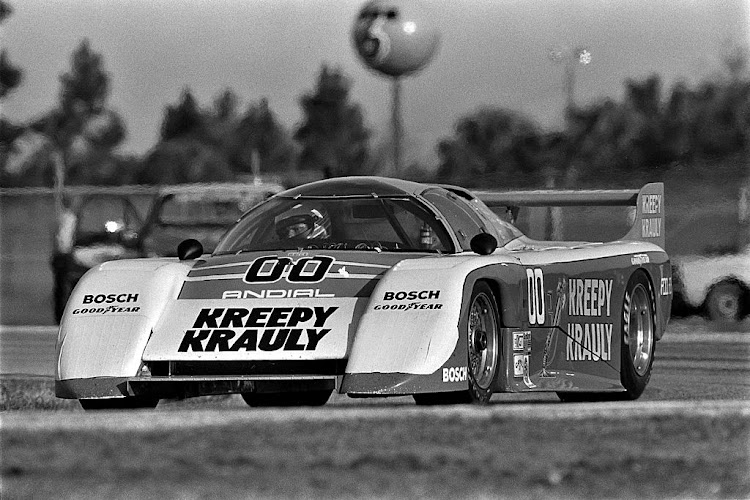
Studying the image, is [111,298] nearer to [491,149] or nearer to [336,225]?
[336,225]

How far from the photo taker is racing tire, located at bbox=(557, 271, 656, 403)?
11422 mm

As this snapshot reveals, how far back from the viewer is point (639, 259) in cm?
1195

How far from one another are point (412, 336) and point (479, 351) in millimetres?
780

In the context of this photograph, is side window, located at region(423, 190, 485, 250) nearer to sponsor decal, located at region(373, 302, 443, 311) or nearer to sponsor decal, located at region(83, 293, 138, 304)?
sponsor decal, located at region(373, 302, 443, 311)

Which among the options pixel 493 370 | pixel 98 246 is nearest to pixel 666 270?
pixel 493 370

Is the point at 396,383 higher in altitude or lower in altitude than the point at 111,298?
lower

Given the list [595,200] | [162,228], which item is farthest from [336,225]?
[162,228]

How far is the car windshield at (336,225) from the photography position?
1075 cm

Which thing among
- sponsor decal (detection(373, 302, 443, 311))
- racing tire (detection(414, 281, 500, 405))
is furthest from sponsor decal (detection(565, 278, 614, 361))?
sponsor decal (detection(373, 302, 443, 311))

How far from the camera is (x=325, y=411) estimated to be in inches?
321

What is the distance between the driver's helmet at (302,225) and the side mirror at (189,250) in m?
0.53

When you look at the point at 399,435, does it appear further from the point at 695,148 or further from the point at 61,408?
the point at 695,148

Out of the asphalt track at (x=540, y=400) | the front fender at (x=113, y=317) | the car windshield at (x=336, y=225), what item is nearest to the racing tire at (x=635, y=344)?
the asphalt track at (x=540, y=400)

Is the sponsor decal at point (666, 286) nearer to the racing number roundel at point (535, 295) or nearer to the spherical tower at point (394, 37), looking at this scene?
the racing number roundel at point (535, 295)
